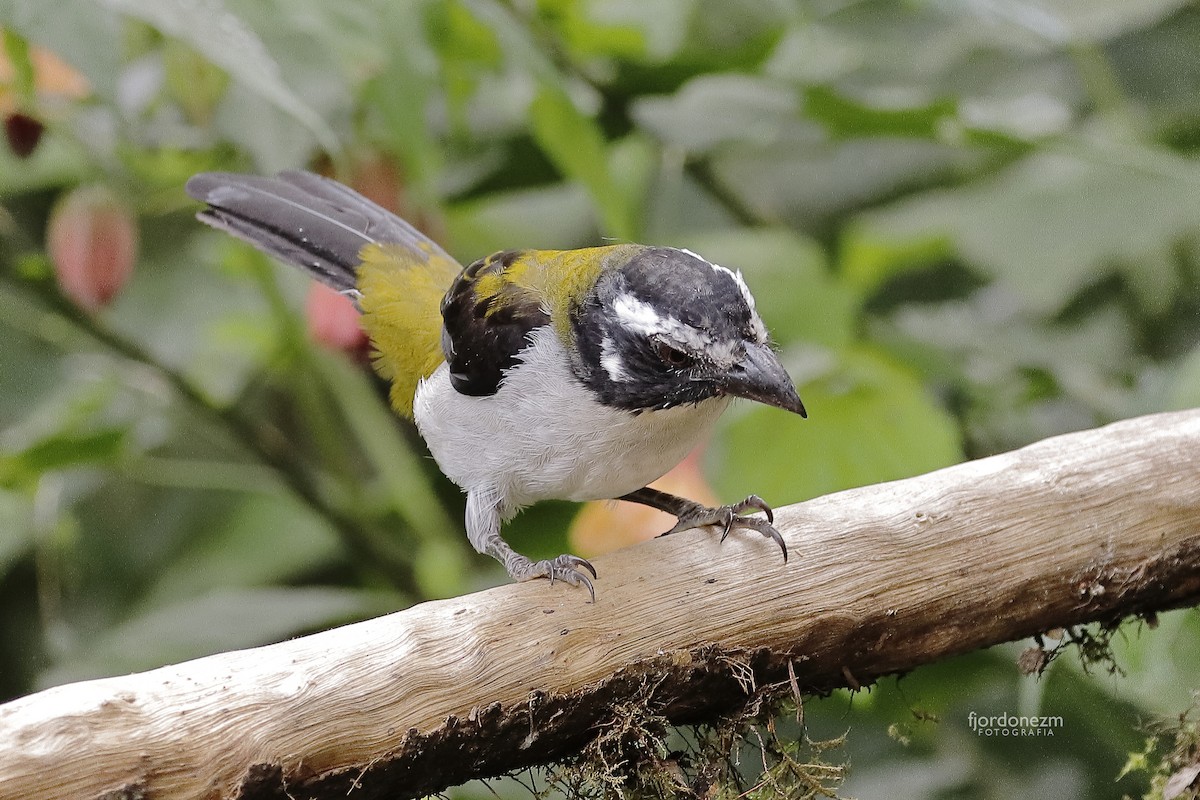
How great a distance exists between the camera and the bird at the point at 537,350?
2.27m

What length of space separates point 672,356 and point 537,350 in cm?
41

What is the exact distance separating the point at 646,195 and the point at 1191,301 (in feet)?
6.32

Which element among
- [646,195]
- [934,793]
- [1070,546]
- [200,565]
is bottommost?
[934,793]

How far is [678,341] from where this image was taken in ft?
7.38

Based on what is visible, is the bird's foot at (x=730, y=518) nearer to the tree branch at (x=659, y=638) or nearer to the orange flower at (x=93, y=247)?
the tree branch at (x=659, y=638)

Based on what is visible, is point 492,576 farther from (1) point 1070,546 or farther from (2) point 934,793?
(1) point 1070,546

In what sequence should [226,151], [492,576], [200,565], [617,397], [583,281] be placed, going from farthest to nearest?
1. [200,565]
2. [492,576]
3. [226,151]
4. [583,281]
5. [617,397]

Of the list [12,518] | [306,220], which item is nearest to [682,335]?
[306,220]

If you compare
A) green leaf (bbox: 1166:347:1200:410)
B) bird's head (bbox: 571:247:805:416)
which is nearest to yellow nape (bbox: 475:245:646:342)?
bird's head (bbox: 571:247:805:416)

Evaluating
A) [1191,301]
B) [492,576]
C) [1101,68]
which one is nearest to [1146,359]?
[1191,301]

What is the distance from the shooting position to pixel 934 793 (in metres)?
3.31

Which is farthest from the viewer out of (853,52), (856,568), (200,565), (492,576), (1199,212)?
(853,52)

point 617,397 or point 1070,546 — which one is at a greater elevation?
point 617,397

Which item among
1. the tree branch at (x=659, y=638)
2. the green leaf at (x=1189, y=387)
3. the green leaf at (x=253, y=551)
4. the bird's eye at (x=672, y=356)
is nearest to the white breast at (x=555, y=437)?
the bird's eye at (x=672, y=356)
